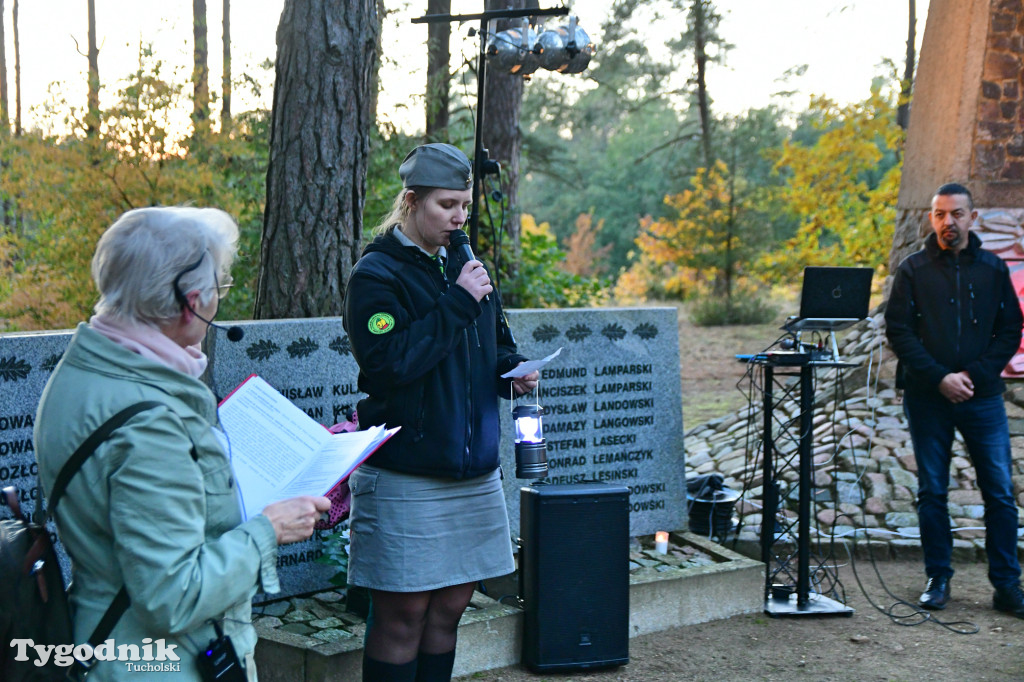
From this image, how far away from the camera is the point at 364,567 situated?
3176 mm

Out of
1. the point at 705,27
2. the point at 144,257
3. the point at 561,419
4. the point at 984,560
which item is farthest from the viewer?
the point at 705,27

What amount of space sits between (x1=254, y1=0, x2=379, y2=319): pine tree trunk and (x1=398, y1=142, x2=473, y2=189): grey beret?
274cm

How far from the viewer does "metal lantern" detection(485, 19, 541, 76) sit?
6012 mm

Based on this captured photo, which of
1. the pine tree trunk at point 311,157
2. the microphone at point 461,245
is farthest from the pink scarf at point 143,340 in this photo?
the pine tree trunk at point 311,157

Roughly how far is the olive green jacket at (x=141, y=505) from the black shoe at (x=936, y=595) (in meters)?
4.55

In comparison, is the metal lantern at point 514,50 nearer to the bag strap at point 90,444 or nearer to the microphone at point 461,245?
the microphone at point 461,245

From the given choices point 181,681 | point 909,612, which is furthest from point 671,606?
point 181,681

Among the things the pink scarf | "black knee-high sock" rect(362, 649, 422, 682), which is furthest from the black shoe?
the pink scarf

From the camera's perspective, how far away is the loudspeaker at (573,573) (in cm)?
447

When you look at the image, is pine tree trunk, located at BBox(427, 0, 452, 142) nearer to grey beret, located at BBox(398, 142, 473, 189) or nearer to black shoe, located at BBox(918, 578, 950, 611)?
black shoe, located at BBox(918, 578, 950, 611)

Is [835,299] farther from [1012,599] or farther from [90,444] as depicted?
[90,444]

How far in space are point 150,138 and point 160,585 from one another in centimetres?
1125

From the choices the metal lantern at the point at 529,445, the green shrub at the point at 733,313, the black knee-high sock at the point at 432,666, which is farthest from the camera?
the green shrub at the point at 733,313

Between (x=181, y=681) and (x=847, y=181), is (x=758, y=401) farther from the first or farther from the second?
(x=181, y=681)
